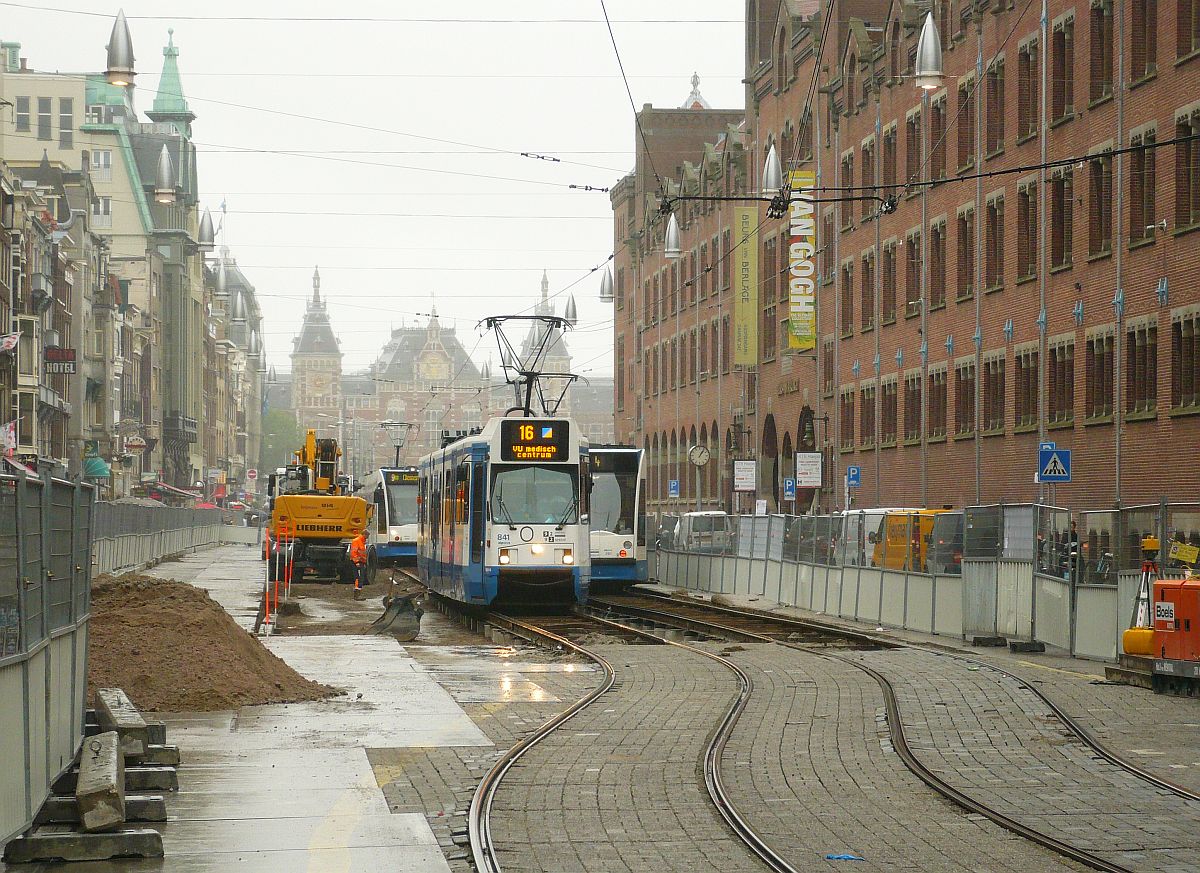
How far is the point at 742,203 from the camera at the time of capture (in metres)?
72.8

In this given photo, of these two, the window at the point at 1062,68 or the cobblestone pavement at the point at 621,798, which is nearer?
the cobblestone pavement at the point at 621,798

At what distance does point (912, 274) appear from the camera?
183ft

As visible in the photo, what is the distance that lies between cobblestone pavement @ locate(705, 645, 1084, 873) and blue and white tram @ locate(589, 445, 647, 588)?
25.0 metres

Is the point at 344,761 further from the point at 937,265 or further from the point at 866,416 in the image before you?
the point at 866,416

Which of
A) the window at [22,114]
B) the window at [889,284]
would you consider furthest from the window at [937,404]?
the window at [22,114]

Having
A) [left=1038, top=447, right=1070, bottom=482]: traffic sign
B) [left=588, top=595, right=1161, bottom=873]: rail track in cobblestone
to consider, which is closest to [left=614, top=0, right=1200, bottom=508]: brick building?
[left=1038, top=447, right=1070, bottom=482]: traffic sign

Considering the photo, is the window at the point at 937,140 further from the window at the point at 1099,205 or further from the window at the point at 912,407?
the window at the point at 1099,205

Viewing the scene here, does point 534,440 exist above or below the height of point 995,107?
below

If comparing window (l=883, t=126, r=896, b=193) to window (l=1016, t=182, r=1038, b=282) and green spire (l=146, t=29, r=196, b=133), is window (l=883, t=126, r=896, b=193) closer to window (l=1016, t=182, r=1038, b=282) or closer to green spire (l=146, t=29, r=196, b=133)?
window (l=1016, t=182, r=1038, b=282)

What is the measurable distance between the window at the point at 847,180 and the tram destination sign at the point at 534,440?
31712 mm

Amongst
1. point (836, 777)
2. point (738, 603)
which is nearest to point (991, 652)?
point (836, 777)

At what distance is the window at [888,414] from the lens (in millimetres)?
57594

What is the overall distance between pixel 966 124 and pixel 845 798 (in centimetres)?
4180

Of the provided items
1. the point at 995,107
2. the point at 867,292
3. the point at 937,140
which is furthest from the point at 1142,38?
the point at 867,292
